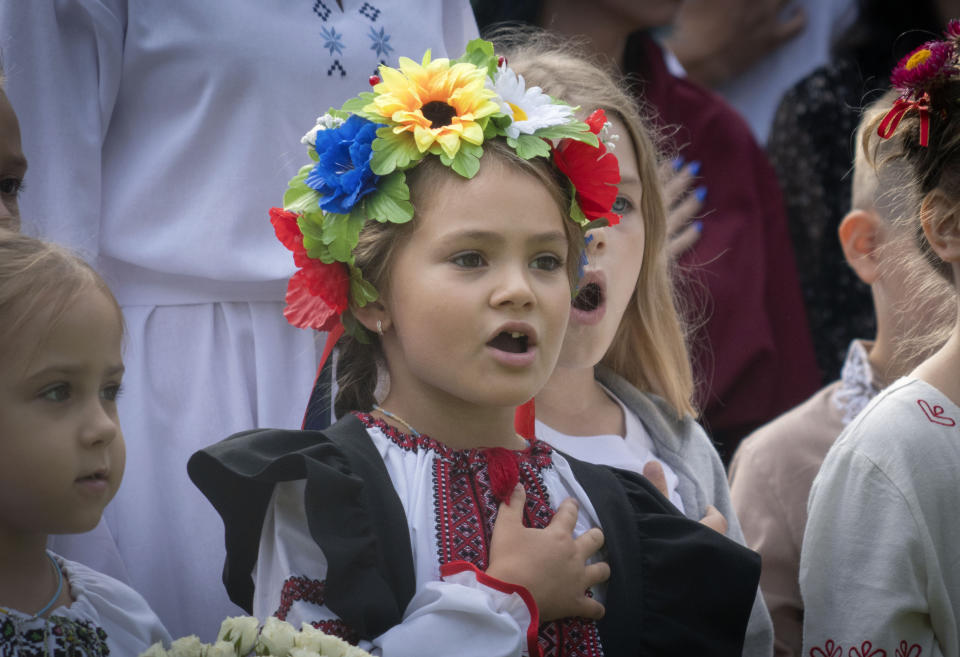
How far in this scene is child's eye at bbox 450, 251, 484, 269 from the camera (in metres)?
2.12

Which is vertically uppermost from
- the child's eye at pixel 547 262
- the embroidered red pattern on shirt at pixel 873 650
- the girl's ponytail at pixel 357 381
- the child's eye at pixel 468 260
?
the child's eye at pixel 468 260

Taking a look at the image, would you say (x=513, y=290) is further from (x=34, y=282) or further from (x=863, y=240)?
(x=863, y=240)

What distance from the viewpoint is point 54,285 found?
6.18 ft

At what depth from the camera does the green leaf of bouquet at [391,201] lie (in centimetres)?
213

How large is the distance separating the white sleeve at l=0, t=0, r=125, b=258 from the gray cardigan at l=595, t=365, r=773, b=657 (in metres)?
1.38

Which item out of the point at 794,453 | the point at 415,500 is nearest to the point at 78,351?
the point at 415,500

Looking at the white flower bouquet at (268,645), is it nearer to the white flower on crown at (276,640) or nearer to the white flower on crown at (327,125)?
the white flower on crown at (276,640)

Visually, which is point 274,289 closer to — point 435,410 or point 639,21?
point 435,410

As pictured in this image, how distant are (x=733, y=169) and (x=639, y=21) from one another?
0.70 metres

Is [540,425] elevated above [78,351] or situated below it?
below

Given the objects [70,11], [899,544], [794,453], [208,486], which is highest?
[70,11]

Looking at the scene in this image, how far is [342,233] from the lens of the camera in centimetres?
219

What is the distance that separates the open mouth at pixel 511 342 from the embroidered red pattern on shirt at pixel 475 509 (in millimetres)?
220

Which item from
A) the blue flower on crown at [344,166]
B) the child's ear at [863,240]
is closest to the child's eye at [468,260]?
the blue flower on crown at [344,166]
